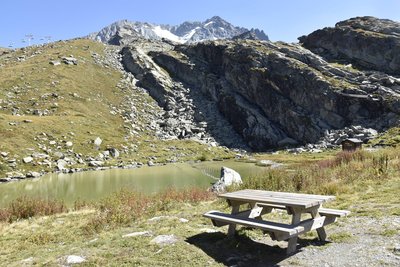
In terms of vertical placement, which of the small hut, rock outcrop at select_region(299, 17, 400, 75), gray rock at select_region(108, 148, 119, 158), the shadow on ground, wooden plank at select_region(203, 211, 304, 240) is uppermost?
rock outcrop at select_region(299, 17, 400, 75)

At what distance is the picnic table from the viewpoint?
971cm

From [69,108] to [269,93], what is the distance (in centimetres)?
5202

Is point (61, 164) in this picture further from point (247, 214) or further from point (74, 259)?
point (247, 214)

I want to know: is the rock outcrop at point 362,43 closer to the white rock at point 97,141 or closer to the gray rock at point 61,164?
the white rock at point 97,141

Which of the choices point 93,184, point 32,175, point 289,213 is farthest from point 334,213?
point 32,175

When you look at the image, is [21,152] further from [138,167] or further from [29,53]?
[29,53]

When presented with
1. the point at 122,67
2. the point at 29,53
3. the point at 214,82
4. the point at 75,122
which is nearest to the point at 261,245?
the point at 75,122

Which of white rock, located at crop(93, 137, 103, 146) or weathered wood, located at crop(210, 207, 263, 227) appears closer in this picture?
weathered wood, located at crop(210, 207, 263, 227)

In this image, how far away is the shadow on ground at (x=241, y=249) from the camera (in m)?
9.92

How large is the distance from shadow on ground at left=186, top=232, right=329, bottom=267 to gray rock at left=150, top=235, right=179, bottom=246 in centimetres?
45

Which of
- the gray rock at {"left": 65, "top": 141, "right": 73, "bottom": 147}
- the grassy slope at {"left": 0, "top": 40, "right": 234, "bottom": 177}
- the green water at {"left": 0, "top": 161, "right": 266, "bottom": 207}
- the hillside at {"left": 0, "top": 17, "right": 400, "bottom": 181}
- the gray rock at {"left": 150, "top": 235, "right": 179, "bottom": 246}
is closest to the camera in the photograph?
the gray rock at {"left": 150, "top": 235, "right": 179, "bottom": 246}

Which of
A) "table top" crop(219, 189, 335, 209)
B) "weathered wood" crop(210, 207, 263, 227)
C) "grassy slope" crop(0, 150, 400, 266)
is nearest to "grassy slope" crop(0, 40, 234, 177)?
"grassy slope" crop(0, 150, 400, 266)

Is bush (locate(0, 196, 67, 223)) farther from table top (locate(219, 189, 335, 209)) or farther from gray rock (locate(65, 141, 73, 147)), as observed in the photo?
gray rock (locate(65, 141, 73, 147))

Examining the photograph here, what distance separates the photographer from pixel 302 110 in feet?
318
